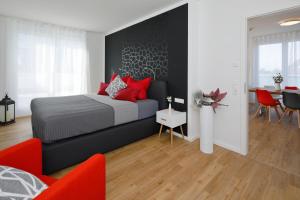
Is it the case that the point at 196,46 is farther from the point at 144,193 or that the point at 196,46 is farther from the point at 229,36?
the point at 144,193

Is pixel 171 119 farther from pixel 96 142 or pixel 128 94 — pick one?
pixel 96 142

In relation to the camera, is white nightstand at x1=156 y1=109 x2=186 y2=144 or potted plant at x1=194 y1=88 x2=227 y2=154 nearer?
potted plant at x1=194 y1=88 x2=227 y2=154

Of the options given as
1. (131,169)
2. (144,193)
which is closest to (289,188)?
(144,193)

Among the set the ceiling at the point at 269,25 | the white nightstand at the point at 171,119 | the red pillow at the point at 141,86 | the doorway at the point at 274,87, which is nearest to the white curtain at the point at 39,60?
the red pillow at the point at 141,86

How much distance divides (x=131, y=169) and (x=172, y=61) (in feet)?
6.86

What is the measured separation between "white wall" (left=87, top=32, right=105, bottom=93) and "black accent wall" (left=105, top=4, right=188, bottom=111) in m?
0.80

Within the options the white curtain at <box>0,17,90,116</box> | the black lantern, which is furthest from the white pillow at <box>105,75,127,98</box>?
the black lantern

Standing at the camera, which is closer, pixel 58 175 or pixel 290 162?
pixel 58 175

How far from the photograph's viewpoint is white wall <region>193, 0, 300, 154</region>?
7.72ft

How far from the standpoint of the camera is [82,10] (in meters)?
3.45

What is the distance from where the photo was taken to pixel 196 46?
9.47 feet

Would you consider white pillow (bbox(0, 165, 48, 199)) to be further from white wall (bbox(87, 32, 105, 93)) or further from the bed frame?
white wall (bbox(87, 32, 105, 93))

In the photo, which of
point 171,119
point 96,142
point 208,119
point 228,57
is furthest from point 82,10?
point 208,119

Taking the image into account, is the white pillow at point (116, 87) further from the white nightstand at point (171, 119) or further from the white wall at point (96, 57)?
the white wall at point (96, 57)
